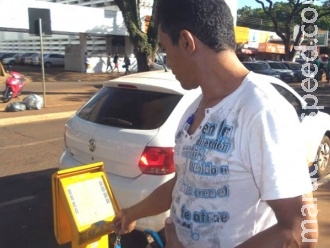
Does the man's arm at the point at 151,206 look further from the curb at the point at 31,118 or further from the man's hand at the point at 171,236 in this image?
the curb at the point at 31,118

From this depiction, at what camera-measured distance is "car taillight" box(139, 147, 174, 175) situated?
3484mm

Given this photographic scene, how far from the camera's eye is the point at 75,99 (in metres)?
15.5

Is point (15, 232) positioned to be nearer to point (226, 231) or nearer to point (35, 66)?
point (226, 231)

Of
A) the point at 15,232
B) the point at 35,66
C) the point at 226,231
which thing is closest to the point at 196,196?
the point at 226,231

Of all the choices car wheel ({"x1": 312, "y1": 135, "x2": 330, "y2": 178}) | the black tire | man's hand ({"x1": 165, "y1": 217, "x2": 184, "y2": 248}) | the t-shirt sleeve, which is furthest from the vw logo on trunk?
the black tire

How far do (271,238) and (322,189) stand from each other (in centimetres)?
436

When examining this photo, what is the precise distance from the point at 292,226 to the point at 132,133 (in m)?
2.53

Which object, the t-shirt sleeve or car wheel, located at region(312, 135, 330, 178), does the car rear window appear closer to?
the t-shirt sleeve

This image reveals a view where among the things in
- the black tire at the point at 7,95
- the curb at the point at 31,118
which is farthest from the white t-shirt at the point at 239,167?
the black tire at the point at 7,95

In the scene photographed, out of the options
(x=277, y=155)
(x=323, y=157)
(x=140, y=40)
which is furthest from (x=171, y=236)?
(x=140, y=40)

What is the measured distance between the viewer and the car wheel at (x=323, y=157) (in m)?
5.94

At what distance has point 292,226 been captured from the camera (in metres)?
1.18

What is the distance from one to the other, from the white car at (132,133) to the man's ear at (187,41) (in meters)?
2.09

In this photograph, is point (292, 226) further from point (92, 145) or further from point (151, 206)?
point (92, 145)
